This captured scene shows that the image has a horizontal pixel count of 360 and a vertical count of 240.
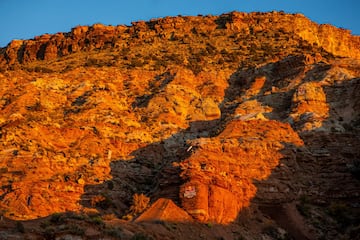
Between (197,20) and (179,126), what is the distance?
28.8 m

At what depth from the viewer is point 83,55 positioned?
190ft

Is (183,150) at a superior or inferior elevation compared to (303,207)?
superior

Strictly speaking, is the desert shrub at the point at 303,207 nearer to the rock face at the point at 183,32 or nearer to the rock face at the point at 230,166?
the rock face at the point at 230,166

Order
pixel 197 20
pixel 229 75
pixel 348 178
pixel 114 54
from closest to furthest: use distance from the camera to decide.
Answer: pixel 348 178
pixel 229 75
pixel 114 54
pixel 197 20

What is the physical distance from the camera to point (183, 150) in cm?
2831

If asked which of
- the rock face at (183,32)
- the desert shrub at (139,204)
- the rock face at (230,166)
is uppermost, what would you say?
the rock face at (183,32)

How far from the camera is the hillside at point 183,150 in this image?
24.6 meters

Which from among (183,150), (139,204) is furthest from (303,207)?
(139,204)

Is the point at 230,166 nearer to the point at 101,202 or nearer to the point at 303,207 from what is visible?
the point at 303,207

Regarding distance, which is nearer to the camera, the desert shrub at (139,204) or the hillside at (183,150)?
the hillside at (183,150)

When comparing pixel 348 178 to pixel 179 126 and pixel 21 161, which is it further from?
pixel 21 161

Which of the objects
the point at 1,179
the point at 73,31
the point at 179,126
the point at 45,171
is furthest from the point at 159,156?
the point at 73,31

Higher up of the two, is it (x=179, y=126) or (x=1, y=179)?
(x=179, y=126)

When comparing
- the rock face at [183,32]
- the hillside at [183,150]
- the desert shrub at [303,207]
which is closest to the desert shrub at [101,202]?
the hillside at [183,150]
